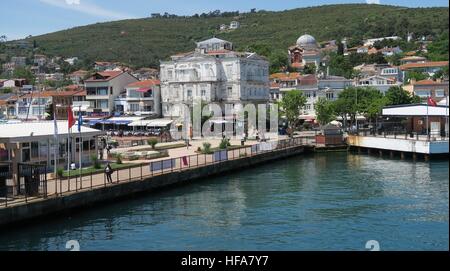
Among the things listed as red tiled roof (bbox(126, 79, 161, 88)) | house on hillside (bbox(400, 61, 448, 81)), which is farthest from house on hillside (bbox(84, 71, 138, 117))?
house on hillside (bbox(400, 61, 448, 81))

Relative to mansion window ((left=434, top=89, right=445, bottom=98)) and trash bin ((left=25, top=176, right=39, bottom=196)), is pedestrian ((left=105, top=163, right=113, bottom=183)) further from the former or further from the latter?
mansion window ((left=434, top=89, right=445, bottom=98))

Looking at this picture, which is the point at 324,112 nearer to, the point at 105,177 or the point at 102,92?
the point at 102,92

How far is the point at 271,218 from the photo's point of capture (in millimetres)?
28328

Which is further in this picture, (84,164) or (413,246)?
(84,164)

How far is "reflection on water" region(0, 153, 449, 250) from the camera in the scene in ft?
78.0

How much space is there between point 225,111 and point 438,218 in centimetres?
5624

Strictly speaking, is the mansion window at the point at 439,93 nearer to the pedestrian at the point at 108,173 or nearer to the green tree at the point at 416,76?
the green tree at the point at 416,76

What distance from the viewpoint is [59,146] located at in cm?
4131

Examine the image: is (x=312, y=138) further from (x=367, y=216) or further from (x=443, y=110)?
(x=367, y=216)

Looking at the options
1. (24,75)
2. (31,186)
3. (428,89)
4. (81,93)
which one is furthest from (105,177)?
(24,75)

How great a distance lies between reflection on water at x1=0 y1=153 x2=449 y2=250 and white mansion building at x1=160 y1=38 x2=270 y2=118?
126ft

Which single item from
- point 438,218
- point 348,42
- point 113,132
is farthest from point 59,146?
point 348,42

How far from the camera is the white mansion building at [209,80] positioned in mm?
81312

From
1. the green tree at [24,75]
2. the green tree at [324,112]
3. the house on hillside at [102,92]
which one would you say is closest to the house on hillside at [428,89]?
the green tree at [324,112]
